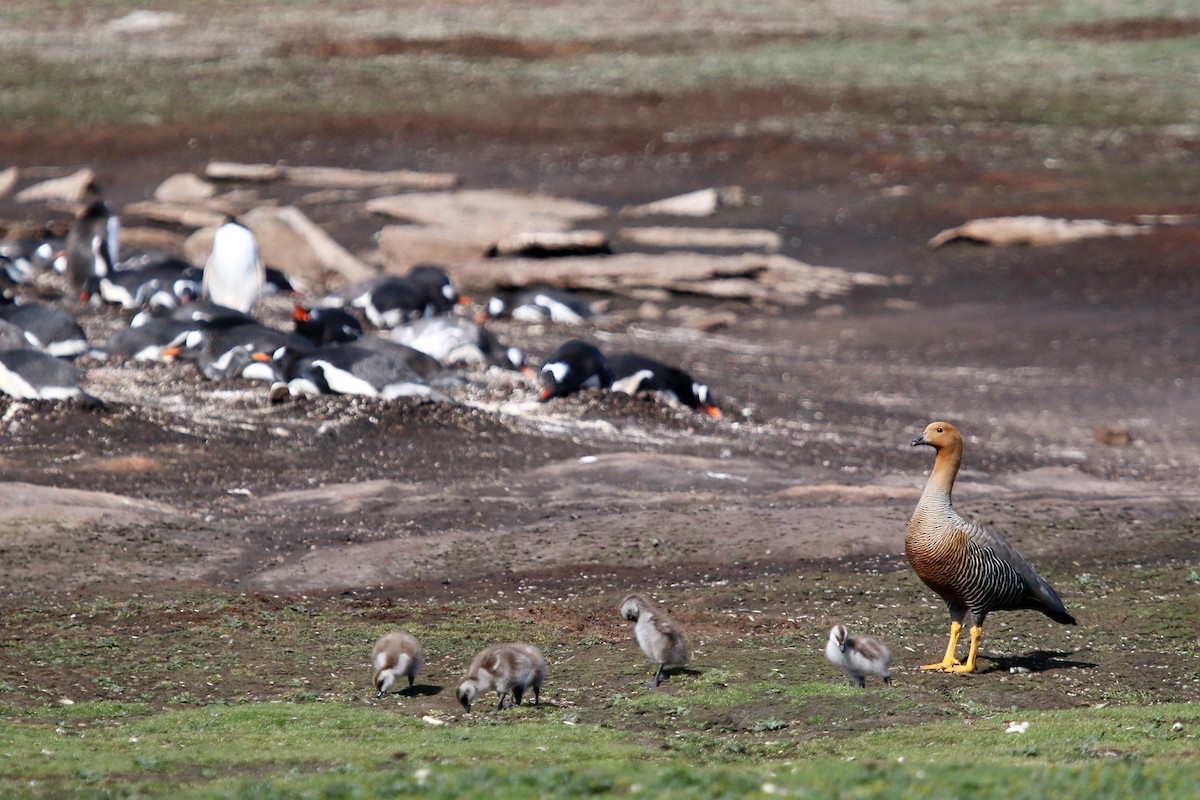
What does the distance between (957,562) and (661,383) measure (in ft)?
37.7

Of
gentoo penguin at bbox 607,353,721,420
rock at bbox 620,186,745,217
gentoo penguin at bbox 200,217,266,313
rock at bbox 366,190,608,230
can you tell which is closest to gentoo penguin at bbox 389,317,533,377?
gentoo penguin at bbox 607,353,721,420

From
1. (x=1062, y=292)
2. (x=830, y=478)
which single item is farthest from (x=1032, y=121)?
(x=830, y=478)

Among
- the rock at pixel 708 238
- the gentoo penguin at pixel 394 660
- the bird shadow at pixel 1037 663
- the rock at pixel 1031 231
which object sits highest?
the gentoo penguin at pixel 394 660

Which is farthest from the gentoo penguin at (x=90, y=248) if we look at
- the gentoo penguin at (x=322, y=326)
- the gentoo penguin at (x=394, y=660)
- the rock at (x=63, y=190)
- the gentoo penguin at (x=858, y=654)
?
the gentoo penguin at (x=858, y=654)

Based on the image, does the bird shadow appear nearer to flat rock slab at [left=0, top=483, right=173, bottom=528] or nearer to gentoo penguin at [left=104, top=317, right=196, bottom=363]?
flat rock slab at [left=0, top=483, right=173, bottom=528]

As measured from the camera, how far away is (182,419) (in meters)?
19.1

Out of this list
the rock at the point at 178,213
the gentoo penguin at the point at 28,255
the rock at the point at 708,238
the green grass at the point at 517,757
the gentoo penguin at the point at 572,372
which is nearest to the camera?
the green grass at the point at 517,757

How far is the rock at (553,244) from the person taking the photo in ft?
115

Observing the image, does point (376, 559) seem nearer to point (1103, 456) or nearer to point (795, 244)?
point (1103, 456)

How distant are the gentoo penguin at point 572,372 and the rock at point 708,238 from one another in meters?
15.7

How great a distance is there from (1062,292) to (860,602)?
21433mm

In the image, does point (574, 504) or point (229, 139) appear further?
point (229, 139)

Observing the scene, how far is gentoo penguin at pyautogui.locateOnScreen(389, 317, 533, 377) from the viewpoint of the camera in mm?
24109

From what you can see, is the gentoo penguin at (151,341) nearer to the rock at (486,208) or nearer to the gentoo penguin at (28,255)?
the gentoo penguin at (28,255)
